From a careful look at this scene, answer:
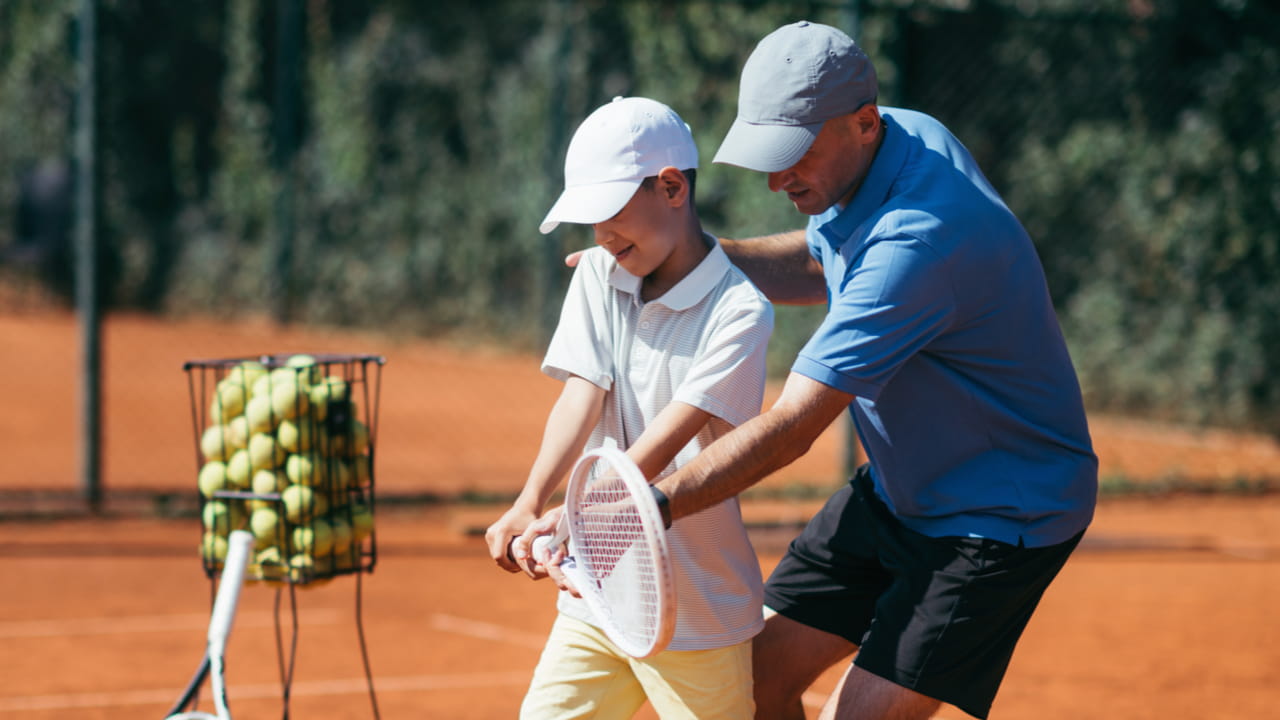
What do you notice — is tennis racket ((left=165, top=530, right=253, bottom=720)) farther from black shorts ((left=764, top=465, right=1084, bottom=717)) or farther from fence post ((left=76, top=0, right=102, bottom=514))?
fence post ((left=76, top=0, right=102, bottom=514))

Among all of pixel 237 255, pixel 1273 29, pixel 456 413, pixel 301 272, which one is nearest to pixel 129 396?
pixel 456 413

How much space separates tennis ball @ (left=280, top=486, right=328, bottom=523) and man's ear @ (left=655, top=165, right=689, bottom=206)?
3.41 ft

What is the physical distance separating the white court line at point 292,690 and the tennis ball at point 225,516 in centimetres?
146

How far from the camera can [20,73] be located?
17250mm

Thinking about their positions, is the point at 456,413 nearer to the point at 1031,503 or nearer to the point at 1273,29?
the point at 1273,29

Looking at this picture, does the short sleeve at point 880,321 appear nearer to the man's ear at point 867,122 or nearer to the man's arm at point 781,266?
the man's ear at point 867,122

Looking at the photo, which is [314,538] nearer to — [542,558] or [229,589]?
[229,589]

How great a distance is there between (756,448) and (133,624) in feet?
12.1

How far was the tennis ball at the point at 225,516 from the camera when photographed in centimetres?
307

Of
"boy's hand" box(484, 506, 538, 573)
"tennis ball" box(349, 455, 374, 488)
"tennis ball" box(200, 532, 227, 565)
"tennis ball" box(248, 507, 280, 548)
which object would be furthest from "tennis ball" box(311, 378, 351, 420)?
"boy's hand" box(484, 506, 538, 573)

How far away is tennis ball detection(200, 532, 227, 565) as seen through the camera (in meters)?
3.07

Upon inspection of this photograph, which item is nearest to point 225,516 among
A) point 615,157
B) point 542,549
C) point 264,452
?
point 264,452

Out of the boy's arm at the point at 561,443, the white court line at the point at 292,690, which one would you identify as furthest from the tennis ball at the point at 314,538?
the white court line at the point at 292,690

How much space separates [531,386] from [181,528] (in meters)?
6.16
